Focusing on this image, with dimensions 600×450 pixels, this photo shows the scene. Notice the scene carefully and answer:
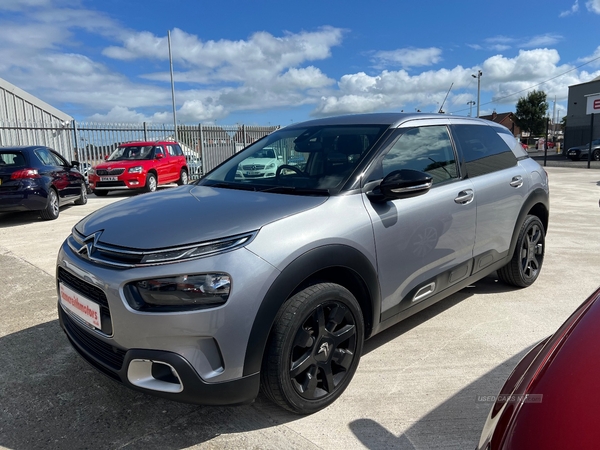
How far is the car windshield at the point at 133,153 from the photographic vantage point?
1419 centimetres

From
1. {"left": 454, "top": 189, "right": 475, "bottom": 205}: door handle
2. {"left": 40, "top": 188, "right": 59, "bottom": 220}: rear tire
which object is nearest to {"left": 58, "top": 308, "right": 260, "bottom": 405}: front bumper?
{"left": 454, "top": 189, "right": 475, "bottom": 205}: door handle

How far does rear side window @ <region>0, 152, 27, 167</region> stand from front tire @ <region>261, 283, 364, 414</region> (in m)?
8.17

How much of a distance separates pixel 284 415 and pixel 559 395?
165cm

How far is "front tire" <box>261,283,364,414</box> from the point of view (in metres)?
2.28

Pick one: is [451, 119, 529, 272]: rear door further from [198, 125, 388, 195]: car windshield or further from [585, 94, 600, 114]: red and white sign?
[585, 94, 600, 114]: red and white sign

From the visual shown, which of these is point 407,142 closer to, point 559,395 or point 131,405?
point 559,395

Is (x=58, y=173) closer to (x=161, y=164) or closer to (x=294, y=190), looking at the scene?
(x=161, y=164)

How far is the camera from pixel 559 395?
1256mm

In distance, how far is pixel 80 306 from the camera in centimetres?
245

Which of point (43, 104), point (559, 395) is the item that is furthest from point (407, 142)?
point (43, 104)

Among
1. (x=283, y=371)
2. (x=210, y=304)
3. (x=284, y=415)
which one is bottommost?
(x=284, y=415)

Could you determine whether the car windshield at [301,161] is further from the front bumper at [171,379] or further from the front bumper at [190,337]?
the front bumper at [171,379]

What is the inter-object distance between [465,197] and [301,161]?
4.07ft

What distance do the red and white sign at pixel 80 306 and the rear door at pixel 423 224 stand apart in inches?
60.8
